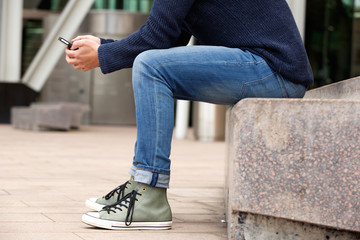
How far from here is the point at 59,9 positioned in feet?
61.2

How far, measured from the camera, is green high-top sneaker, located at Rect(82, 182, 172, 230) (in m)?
2.45

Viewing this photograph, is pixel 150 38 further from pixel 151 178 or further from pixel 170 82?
pixel 151 178

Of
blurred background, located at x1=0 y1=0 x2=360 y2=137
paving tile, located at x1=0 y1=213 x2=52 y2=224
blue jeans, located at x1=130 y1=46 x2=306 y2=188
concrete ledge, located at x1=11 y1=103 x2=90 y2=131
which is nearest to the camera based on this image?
blue jeans, located at x1=130 y1=46 x2=306 y2=188

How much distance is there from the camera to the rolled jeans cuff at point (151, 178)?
7.85 feet

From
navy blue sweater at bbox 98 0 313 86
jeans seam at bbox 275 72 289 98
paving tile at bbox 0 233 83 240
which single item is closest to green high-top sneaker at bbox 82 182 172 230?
paving tile at bbox 0 233 83 240

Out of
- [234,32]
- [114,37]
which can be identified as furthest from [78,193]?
[114,37]

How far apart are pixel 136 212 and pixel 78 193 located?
1.16 metres

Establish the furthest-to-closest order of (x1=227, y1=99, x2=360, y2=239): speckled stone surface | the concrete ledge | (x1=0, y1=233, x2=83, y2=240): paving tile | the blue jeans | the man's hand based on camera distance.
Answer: the concrete ledge → the man's hand → the blue jeans → (x1=0, y1=233, x2=83, y2=240): paving tile → (x1=227, y1=99, x2=360, y2=239): speckled stone surface

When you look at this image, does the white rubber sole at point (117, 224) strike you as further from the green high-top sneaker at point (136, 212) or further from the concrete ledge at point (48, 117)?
the concrete ledge at point (48, 117)

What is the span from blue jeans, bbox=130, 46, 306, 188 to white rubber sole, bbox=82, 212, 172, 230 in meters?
0.18

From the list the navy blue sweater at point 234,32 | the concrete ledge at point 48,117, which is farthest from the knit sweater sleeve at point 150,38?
the concrete ledge at point 48,117

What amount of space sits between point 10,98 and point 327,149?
1397cm

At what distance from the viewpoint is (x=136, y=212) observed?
2463mm

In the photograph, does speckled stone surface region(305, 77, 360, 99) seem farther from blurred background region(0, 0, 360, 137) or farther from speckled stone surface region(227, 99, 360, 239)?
blurred background region(0, 0, 360, 137)
